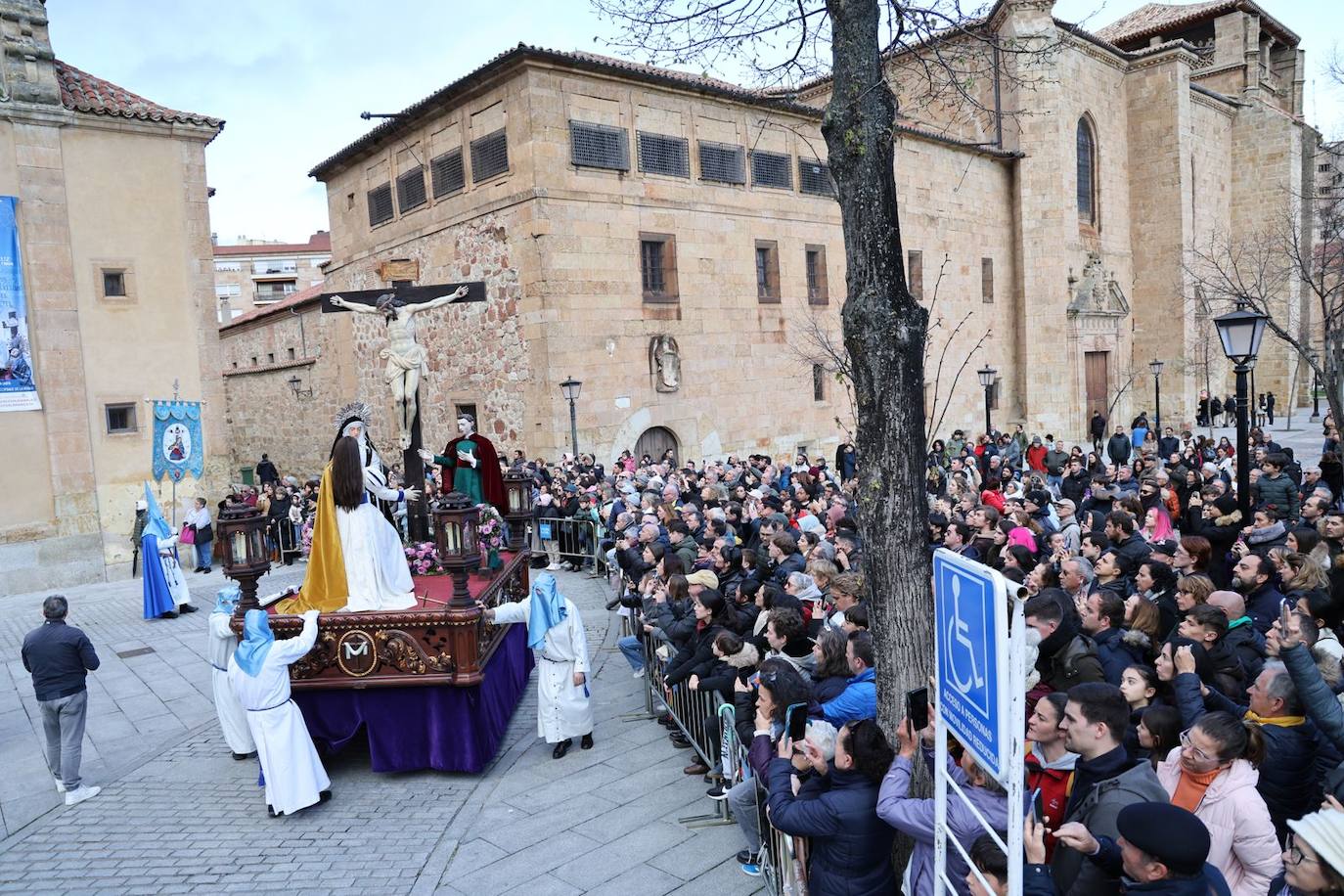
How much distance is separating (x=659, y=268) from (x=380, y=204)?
27.4ft

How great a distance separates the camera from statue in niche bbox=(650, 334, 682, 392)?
20609 millimetres

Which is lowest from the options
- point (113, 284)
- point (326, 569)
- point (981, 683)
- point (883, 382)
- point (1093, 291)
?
point (326, 569)

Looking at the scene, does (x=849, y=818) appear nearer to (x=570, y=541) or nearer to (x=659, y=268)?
(x=570, y=541)

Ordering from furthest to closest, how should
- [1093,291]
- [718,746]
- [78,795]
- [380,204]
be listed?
[1093,291] → [380,204] → [78,795] → [718,746]

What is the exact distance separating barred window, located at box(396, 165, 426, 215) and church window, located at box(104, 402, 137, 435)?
27.1 feet

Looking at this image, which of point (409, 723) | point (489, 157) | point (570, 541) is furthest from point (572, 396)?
point (409, 723)

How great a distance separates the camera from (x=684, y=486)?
589 inches

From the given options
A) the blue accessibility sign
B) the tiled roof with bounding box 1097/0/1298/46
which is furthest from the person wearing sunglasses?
the tiled roof with bounding box 1097/0/1298/46

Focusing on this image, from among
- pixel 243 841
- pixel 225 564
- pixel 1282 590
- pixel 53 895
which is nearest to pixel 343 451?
pixel 225 564

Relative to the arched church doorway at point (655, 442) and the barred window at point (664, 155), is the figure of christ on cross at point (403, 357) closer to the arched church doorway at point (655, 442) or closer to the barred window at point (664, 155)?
the arched church doorway at point (655, 442)

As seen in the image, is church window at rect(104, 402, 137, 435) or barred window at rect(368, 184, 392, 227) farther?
barred window at rect(368, 184, 392, 227)

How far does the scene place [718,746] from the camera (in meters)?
6.57

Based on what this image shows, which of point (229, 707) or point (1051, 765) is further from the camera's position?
point (229, 707)

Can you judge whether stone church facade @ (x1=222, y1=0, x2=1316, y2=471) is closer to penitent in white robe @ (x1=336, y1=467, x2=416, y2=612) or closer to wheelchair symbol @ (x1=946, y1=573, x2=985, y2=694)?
penitent in white robe @ (x1=336, y1=467, x2=416, y2=612)
